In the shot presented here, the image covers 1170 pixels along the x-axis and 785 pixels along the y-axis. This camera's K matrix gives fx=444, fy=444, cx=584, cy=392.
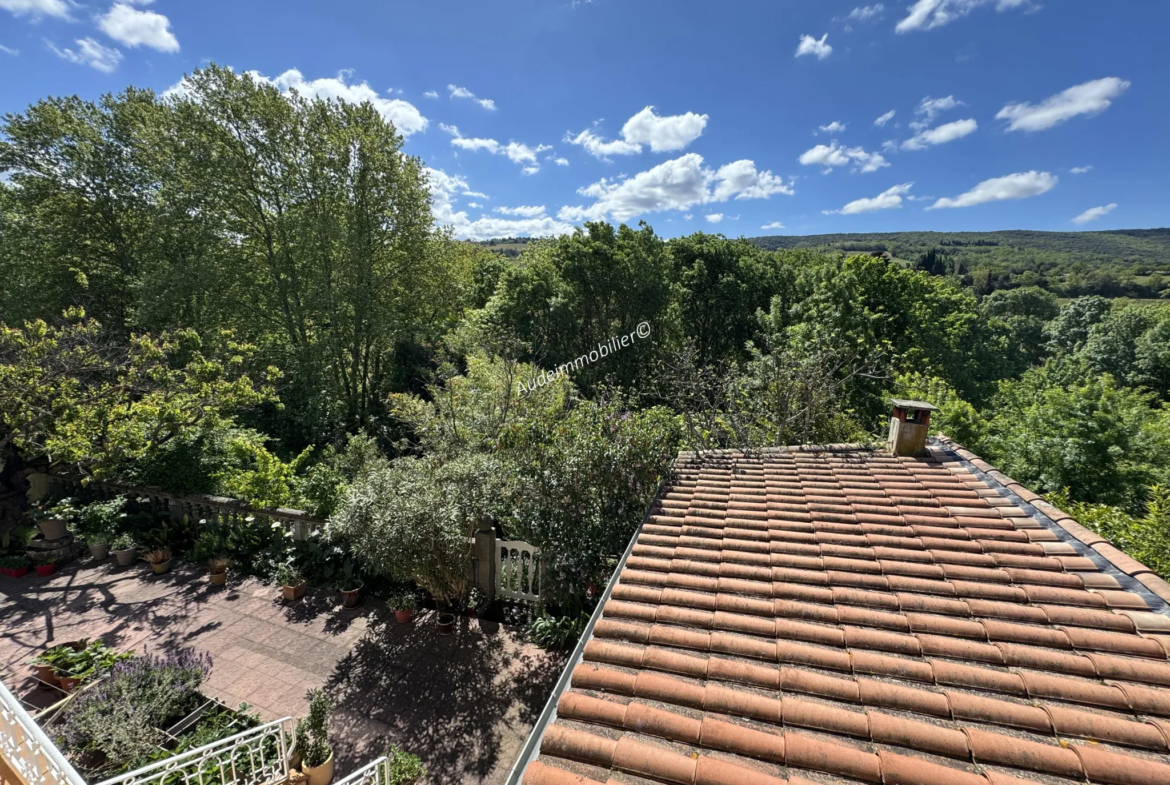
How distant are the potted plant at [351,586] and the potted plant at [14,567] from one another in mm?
5830

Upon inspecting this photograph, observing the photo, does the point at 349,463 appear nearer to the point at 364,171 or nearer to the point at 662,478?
the point at 662,478

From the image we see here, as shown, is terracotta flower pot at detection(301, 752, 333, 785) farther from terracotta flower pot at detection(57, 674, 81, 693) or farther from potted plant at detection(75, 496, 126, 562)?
potted plant at detection(75, 496, 126, 562)

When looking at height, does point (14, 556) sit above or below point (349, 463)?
below

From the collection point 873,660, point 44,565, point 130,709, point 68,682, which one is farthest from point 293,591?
point 873,660

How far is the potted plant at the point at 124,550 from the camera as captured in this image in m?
8.08

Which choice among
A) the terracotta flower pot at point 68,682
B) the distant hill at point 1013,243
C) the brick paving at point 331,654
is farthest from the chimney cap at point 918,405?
the distant hill at point 1013,243

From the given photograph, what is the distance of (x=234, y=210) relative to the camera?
47.9ft

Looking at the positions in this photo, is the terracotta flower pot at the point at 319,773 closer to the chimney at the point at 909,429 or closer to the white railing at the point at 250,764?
the white railing at the point at 250,764

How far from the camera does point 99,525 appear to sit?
8.27m

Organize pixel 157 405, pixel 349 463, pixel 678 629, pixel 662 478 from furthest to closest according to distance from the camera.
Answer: pixel 349 463
pixel 157 405
pixel 662 478
pixel 678 629

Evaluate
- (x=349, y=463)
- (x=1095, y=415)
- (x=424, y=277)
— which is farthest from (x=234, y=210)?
(x=1095, y=415)

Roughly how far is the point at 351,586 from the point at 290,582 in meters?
1.00

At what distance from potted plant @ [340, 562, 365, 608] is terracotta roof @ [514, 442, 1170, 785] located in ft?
16.8

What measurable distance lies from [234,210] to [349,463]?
1060 centimetres
